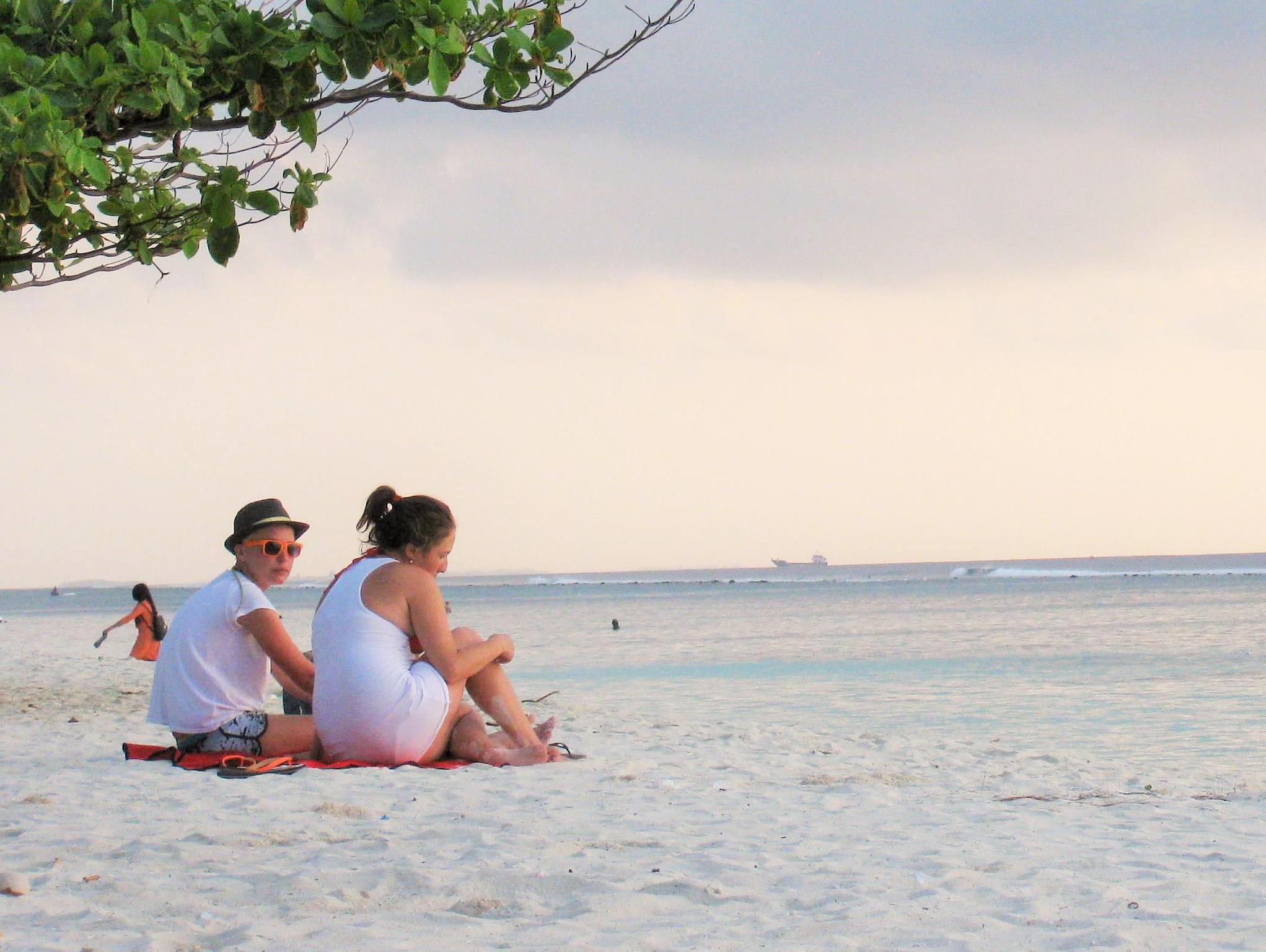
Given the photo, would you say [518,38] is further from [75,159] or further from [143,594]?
[143,594]

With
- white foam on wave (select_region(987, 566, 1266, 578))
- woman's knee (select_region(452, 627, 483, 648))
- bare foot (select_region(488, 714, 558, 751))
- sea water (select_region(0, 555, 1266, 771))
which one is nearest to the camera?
woman's knee (select_region(452, 627, 483, 648))

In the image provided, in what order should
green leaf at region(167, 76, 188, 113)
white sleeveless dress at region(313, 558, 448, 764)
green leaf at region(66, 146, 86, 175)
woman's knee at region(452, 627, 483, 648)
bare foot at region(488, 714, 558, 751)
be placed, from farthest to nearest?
bare foot at region(488, 714, 558, 751) → woman's knee at region(452, 627, 483, 648) → white sleeveless dress at region(313, 558, 448, 764) → green leaf at region(167, 76, 188, 113) → green leaf at region(66, 146, 86, 175)

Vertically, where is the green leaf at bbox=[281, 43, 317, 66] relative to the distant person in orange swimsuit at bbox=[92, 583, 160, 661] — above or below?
above

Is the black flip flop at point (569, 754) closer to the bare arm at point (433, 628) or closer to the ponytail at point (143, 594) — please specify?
the bare arm at point (433, 628)

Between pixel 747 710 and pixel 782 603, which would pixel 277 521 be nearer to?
pixel 747 710

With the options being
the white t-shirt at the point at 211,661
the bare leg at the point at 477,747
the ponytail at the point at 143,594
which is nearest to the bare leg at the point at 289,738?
the white t-shirt at the point at 211,661

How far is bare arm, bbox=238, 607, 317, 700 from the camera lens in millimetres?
6039

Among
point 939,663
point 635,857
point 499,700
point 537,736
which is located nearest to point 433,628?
point 499,700

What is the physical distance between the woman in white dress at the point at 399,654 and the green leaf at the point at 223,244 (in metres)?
2.67

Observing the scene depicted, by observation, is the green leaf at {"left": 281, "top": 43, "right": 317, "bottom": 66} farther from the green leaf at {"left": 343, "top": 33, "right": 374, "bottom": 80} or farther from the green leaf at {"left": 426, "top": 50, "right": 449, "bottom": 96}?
the green leaf at {"left": 426, "top": 50, "right": 449, "bottom": 96}

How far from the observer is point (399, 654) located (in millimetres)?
5906

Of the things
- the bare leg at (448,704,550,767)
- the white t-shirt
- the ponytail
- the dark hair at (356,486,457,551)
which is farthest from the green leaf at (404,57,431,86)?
the ponytail

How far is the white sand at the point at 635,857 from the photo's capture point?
3.44 meters

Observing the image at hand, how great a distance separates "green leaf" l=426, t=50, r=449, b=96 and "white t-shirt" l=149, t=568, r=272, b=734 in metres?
3.62
